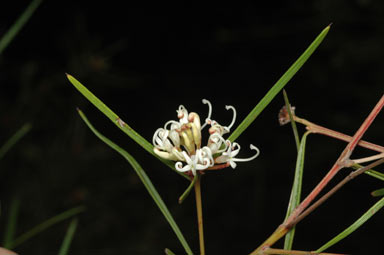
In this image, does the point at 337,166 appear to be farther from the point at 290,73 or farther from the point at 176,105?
the point at 176,105

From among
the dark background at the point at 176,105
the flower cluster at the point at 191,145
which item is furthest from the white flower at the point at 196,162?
the dark background at the point at 176,105

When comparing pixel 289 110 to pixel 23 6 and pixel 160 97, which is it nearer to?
pixel 23 6

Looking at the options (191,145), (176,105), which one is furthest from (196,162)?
(176,105)

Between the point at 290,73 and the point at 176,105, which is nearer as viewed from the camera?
the point at 290,73

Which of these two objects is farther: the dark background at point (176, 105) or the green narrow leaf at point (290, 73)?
the dark background at point (176, 105)

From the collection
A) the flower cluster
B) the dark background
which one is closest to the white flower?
the flower cluster

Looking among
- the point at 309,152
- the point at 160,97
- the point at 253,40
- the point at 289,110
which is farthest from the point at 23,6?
the point at 289,110

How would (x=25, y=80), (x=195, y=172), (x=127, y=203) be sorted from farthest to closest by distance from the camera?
(x=127, y=203) → (x=25, y=80) → (x=195, y=172)

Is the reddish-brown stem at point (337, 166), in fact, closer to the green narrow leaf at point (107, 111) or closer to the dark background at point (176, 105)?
the green narrow leaf at point (107, 111)
